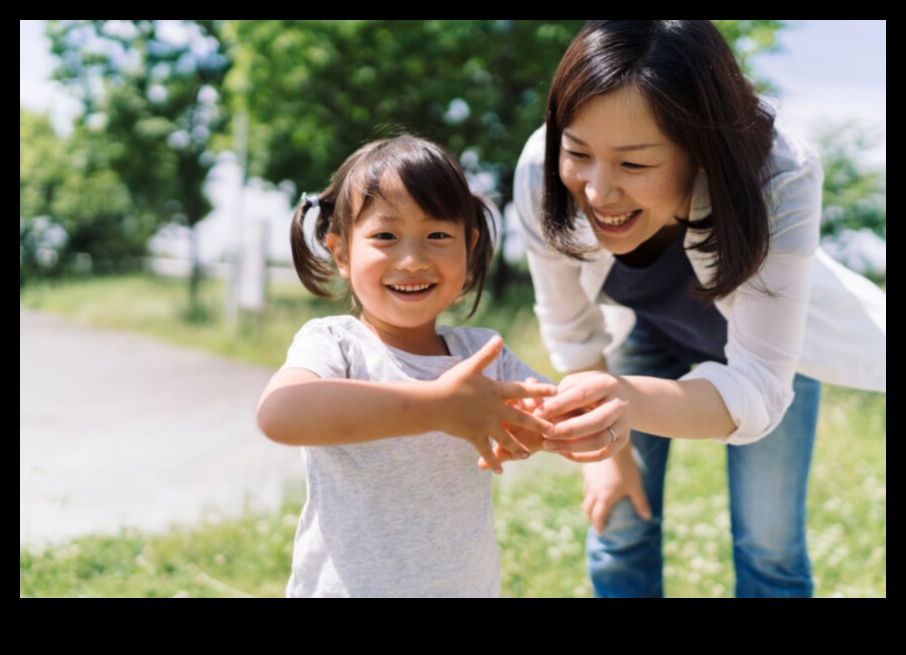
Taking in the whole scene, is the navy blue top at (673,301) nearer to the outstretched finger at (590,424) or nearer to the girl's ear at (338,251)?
the outstretched finger at (590,424)

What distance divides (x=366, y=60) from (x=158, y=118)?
3447 mm

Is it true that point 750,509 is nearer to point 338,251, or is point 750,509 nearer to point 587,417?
point 587,417

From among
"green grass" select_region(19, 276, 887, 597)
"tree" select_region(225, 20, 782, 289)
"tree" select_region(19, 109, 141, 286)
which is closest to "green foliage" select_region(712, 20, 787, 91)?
"tree" select_region(225, 20, 782, 289)

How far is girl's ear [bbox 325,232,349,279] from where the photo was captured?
173cm

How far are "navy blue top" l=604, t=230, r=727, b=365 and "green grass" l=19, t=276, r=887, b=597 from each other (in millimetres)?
1178

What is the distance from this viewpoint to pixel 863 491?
4.13 metres

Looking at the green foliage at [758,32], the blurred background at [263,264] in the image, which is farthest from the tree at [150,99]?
the green foliage at [758,32]

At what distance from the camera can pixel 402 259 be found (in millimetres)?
1588

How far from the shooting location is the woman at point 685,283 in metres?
1.65

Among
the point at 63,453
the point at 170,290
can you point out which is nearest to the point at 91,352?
the point at 63,453

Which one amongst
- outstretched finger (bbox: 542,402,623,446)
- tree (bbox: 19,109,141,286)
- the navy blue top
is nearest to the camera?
outstretched finger (bbox: 542,402,623,446)

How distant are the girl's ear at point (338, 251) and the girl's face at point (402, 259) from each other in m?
0.08

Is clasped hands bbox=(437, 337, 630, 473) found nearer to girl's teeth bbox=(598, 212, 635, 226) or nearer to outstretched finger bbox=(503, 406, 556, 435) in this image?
outstretched finger bbox=(503, 406, 556, 435)

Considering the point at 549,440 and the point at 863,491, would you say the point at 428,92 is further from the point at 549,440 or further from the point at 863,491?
the point at 549,440
